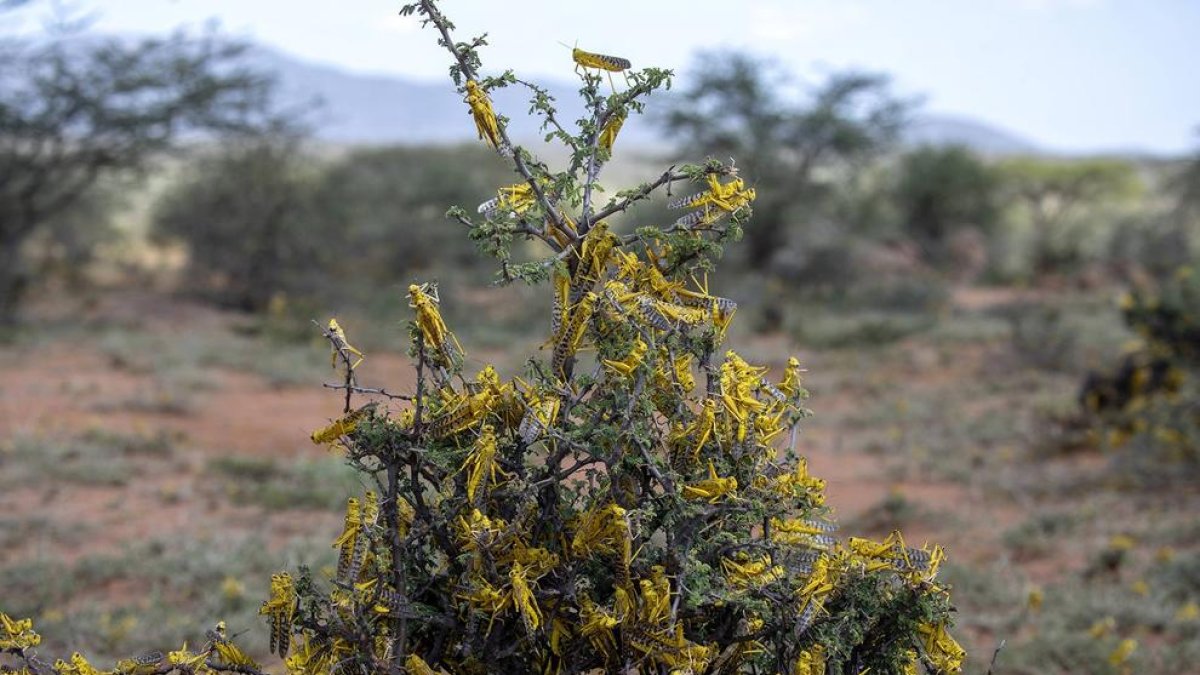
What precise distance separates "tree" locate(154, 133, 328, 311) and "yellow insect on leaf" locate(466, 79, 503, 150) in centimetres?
1490

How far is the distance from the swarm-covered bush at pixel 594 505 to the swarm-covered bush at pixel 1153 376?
6.67 metres

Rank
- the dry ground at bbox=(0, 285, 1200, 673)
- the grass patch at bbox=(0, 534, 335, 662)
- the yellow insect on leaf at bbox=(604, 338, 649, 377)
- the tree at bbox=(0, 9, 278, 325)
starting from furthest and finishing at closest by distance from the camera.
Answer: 1. the tree at bbox=(0, 9, 278, 325)
2. the dry ground at bbox=(0, 285, 1200, 673)
3. the grass patch at bbox=(0, 534, 335, 662)
4. the yellow insect on leaf at bbox=(604, 338, 649, 377)

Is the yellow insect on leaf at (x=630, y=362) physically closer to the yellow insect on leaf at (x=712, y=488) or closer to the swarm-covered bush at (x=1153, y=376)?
the yellow insect on leaf at (x=712, y=488)

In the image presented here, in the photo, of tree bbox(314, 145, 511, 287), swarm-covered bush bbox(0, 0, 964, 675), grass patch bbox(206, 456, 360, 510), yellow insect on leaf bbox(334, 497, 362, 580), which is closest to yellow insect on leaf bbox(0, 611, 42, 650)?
swarm-covered bush bbox(0, 0, 964, 675)

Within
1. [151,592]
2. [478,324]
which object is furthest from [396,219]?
[151,592]

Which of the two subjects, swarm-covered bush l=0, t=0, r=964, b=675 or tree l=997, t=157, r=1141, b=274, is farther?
tree l=997, t=157, r=1141, b=274

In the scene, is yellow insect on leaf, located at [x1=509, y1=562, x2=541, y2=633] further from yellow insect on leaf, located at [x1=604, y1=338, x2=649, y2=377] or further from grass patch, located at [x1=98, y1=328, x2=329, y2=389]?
grass patch, located at [x1=98, y1=328, x2=329, y2=389]

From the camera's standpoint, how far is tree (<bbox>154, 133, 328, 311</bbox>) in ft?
52.9

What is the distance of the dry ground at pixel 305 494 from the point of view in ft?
15.7

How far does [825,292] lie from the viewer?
1842cm

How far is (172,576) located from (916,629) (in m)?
4.11

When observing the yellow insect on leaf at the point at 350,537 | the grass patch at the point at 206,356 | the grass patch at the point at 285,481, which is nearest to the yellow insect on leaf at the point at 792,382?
the yellow insect on leaf at the point at 350,537

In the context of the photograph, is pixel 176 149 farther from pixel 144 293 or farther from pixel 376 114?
pixel 376 114

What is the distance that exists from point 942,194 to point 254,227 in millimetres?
15441
